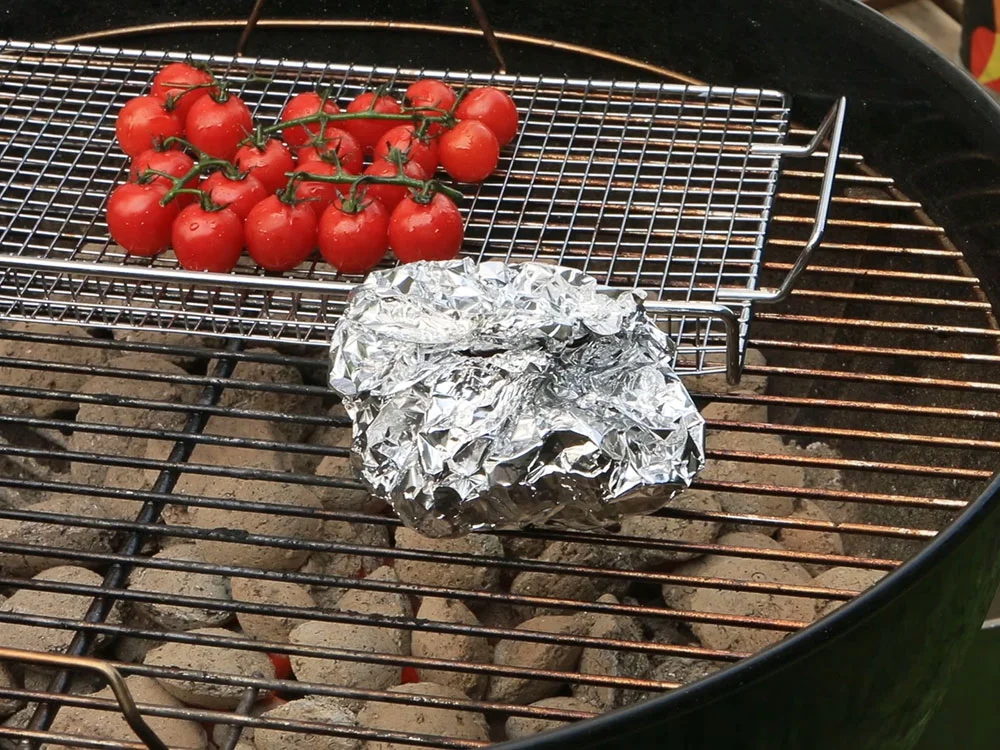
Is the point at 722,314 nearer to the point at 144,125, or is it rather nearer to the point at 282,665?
the point at 282,665

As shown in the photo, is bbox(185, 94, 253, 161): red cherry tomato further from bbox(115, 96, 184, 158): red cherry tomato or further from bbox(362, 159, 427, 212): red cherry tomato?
bbox(362, 159, 427, 212): red cherry tomato

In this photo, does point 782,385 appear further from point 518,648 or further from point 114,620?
point 114,620

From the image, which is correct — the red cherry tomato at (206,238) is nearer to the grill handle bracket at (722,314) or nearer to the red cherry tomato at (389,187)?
the red cherry tomato at (389,187)

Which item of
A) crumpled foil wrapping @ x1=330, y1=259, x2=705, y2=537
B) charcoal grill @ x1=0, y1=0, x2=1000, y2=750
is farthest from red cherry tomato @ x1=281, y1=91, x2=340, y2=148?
crumpled foil wrapping @ x1=330, y1=259, x2=705, y2=537

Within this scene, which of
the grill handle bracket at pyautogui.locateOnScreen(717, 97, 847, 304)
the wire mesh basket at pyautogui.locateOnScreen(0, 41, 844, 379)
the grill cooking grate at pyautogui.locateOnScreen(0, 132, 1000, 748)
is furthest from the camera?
the wire mesh basket at pyautogui.locateOnScreen(0, 41, 844, 379)

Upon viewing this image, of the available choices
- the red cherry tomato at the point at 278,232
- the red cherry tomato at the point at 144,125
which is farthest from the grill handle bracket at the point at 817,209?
the red cherry tomato at the point at 144,125
